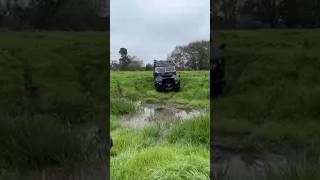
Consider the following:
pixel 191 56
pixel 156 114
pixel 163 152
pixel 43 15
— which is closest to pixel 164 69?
pixel 191 56

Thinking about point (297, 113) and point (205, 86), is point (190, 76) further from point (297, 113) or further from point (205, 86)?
point (297, 113)

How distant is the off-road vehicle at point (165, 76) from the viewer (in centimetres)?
942

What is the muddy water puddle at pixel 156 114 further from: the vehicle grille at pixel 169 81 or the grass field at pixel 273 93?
the grass field at pixel 273 93

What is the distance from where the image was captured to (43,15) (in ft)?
12.5

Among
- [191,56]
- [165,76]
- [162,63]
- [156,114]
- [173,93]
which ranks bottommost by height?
[156,114]

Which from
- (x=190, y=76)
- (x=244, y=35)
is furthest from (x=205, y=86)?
(x=244, y=35)

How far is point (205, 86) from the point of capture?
10711mm

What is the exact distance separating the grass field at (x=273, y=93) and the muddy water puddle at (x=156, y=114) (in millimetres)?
2550

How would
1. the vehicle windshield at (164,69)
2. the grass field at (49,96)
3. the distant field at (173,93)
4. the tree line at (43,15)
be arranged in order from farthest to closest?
1. the distant field at (173,93)
2. the vehicle windshield at (164,69)
3. the tree line at (43,15)
4. the grass field at (49,96)

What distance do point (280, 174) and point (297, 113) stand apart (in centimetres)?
70

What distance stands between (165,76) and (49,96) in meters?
6.10

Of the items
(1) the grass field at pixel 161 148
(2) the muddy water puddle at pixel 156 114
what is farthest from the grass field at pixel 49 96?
(2) the muddy water puddle at pixel 156 114

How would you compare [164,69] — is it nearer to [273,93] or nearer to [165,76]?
[165,76]

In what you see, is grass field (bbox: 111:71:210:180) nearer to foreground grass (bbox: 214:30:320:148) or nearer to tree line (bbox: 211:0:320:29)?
foreground grass (bbox: 214:30:320:148)
